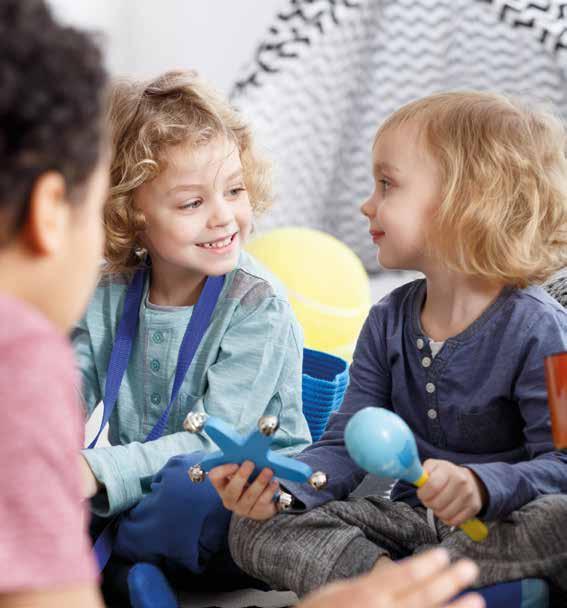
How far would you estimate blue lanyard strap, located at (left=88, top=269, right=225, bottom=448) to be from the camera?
4.06 feet

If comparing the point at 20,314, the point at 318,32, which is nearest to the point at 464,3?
the point at 318,32

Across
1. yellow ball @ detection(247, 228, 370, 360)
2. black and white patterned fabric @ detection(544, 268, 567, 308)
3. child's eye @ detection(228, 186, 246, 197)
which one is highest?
child's eye @ detection(228, 186, 246, 197)

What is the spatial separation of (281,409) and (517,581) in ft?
1.30

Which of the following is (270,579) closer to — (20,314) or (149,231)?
(149,231)

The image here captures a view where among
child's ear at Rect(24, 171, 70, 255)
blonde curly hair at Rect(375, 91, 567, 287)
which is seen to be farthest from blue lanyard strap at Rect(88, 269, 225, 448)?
child's ear at Rect(24, 171, 70, 255)

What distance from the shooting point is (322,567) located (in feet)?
3.31

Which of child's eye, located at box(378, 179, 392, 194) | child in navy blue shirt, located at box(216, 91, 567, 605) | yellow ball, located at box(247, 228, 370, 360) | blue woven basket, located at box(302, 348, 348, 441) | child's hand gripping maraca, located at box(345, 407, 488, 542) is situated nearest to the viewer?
child's hand gripping maraca, located at box(345, 407, 488, 542)

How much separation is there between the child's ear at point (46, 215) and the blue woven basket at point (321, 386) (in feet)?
2.67

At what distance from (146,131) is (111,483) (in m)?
0.41

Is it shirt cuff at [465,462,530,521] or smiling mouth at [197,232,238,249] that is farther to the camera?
smiling mouth at [197,232,238,249]

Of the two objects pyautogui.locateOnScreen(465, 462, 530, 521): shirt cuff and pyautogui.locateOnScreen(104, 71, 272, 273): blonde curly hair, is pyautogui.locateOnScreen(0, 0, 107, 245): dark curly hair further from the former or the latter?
pyautogui.locateOnScreen(104, 71, 272, 273): blonde curly hair

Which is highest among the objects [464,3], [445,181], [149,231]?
[464,3]

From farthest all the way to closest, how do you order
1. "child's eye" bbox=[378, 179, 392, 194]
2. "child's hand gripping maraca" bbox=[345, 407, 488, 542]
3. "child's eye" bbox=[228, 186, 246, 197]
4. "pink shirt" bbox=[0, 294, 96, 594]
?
"child's eye" bbox=[228, 186, 246, 197] < "child's eye" bbox=[378, 179, 392, 194] < "child's hand gripping maraca" bbox=[345, 407, 488, 542] < "pink shirt" bbox=[0, 294, 96, 594]

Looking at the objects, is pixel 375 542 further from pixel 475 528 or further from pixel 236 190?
pixel 236 190
